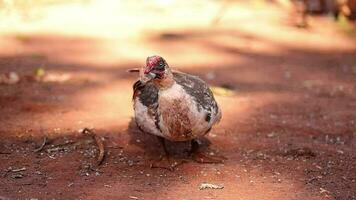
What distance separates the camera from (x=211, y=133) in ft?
18.1

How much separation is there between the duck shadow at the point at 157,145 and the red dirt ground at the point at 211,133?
0.4 inches

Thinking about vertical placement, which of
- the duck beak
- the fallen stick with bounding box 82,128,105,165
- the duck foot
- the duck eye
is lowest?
the duck foot

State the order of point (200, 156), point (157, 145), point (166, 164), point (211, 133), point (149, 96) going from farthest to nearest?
point (211, 133)
point (157, 145)
point (200, 156)
point (166, 164)
point (149, 96)

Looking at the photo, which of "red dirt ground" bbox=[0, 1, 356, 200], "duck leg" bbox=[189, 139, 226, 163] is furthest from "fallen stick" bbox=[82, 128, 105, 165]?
"duck leg" bbox=[189, 139, 226, 163]

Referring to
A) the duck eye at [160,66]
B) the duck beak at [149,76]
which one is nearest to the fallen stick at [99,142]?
the duck beak at [149,76]

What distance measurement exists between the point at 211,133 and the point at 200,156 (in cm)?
61

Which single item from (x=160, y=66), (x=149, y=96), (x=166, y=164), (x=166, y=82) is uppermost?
(x=160, y=66)

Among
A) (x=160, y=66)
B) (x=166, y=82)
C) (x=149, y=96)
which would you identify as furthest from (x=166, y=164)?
(x=160, y=66)

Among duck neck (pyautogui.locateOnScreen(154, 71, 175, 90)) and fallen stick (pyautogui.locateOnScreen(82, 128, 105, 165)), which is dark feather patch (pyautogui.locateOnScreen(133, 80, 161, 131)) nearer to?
duck neck (pyautogui.locateOnScreen(154, 71, 175, 90))

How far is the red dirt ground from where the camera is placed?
172 inches

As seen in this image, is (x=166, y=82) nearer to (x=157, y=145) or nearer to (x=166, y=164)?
(x=166, y=164)

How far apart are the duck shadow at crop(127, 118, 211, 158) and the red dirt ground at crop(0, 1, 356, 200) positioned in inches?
0.4

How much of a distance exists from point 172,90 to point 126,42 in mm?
5136

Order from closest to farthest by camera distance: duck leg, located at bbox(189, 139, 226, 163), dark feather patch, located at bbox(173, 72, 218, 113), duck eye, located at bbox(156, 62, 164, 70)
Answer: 1. duck eye, located at bbox(156, 62, 164, 70)
2. dark feather patch, located at bbox(173, 72, 218, 113)
3. duck leg, located at bbox(189, 139, 226, 163)
